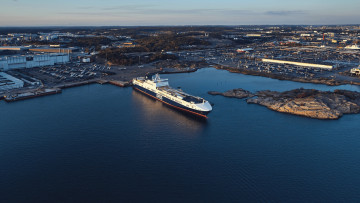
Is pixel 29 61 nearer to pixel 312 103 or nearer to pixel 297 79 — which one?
pixel 312 103

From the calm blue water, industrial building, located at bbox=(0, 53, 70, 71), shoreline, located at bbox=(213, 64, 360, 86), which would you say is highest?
industrial building, located at bbox=(0, 53, 70, 71)

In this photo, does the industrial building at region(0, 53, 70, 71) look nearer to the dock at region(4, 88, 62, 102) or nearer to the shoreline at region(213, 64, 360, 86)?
the dock at region(4, 88, 62, 102)

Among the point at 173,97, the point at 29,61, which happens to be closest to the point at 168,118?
the point at 173,97

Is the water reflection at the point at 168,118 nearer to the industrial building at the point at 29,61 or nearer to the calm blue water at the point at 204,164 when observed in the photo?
the calm blue water at the point at 204,164

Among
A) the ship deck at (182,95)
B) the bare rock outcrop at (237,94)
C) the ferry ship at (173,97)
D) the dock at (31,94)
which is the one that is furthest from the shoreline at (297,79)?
the dock at (31,94)

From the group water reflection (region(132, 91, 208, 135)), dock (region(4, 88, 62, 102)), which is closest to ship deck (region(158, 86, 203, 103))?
water reflection (region(132, 91, 208, 135))

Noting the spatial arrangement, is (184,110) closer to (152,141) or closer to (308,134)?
(152,141)
